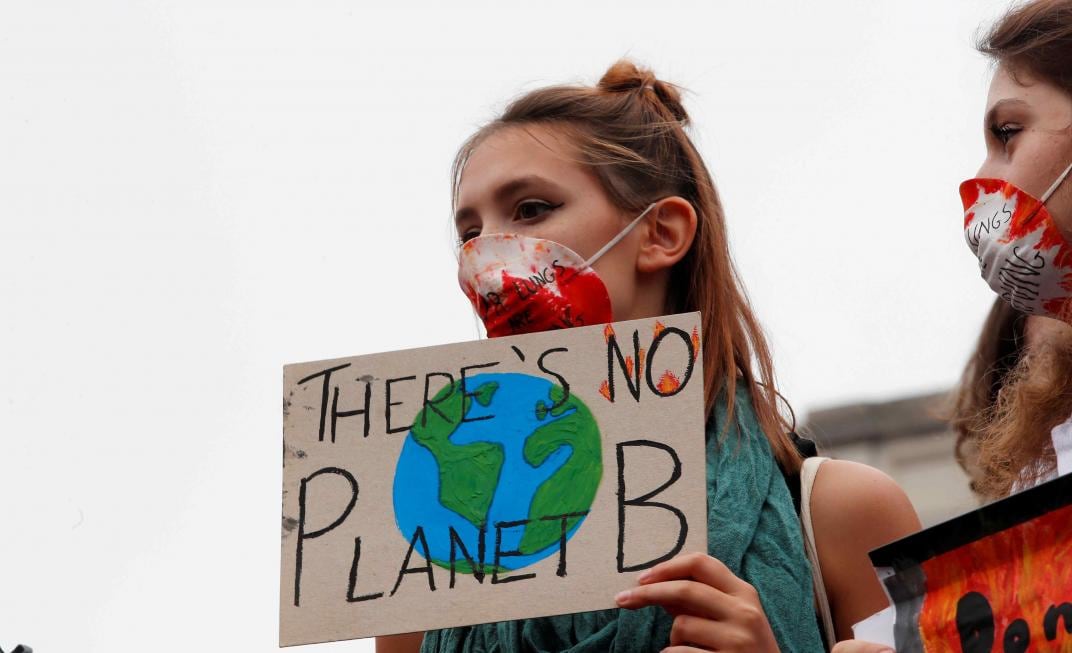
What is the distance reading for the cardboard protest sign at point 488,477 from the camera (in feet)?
8.72

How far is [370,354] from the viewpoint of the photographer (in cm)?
298

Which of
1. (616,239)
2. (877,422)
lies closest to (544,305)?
(616,239)

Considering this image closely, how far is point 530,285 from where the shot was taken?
3320 mm

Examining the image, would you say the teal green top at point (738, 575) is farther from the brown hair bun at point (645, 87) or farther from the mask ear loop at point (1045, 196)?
the brown hair bun at point (645, 87)

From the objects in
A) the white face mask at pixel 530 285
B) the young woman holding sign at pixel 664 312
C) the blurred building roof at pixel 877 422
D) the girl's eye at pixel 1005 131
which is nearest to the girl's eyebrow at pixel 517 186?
the young woman holding sign at pixel 664 312

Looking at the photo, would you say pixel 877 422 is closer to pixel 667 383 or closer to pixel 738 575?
pixel 738 575

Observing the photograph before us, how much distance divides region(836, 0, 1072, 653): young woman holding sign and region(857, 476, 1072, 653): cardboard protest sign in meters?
1.05

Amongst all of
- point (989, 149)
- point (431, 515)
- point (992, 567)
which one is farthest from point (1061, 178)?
point (431, 515)

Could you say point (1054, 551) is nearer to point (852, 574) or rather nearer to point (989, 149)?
point (852, 574)

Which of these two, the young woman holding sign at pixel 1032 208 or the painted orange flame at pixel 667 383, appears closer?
the painted orange flame at pixel 667 383

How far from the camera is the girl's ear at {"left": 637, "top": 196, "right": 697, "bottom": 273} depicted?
3504mm

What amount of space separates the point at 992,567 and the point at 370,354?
1.22m

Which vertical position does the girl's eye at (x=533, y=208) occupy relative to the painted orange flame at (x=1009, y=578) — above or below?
above

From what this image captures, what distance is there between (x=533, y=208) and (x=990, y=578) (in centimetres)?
151
